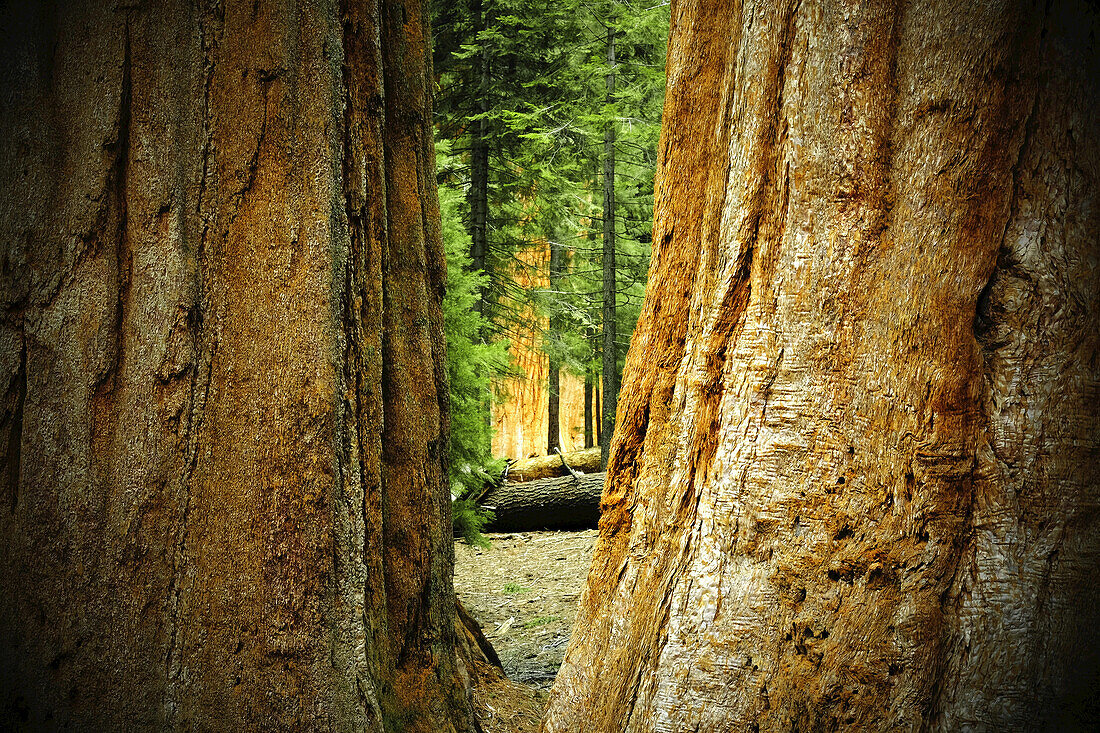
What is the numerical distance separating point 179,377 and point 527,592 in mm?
5310

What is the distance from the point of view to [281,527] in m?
2.23

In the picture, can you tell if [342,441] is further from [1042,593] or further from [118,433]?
[1042,593]

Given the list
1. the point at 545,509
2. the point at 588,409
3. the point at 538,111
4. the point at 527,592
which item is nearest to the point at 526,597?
the point at 527,592

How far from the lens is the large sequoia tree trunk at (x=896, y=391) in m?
1.57

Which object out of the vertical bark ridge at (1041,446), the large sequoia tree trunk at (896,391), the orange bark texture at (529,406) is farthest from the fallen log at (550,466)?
the vertical bark ridge at (1041,446)

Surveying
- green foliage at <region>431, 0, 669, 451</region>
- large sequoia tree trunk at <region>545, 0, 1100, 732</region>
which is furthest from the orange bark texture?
large sequoia tree trunk at <region>545, 0, 1100, 732</region>

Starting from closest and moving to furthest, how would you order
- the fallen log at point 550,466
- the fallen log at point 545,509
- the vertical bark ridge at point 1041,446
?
the vertical bark ridge at point 1041,446
the fallen log at point 545,509
the fallen log at point 550,466

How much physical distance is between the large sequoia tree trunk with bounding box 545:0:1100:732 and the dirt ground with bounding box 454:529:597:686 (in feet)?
9.94

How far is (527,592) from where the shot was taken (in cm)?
681

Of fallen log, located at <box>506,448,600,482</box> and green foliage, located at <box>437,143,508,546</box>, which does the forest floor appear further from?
fallen log, located at <box>506,448,600,482</box>

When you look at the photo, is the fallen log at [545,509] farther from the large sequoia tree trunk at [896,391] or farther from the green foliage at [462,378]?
the large sequoia tree trunk at [896,391]

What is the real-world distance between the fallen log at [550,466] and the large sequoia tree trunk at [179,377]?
9202mm

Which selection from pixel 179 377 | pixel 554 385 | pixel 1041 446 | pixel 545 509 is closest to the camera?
pixel 1041 446

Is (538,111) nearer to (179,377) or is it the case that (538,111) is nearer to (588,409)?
(588,409)
